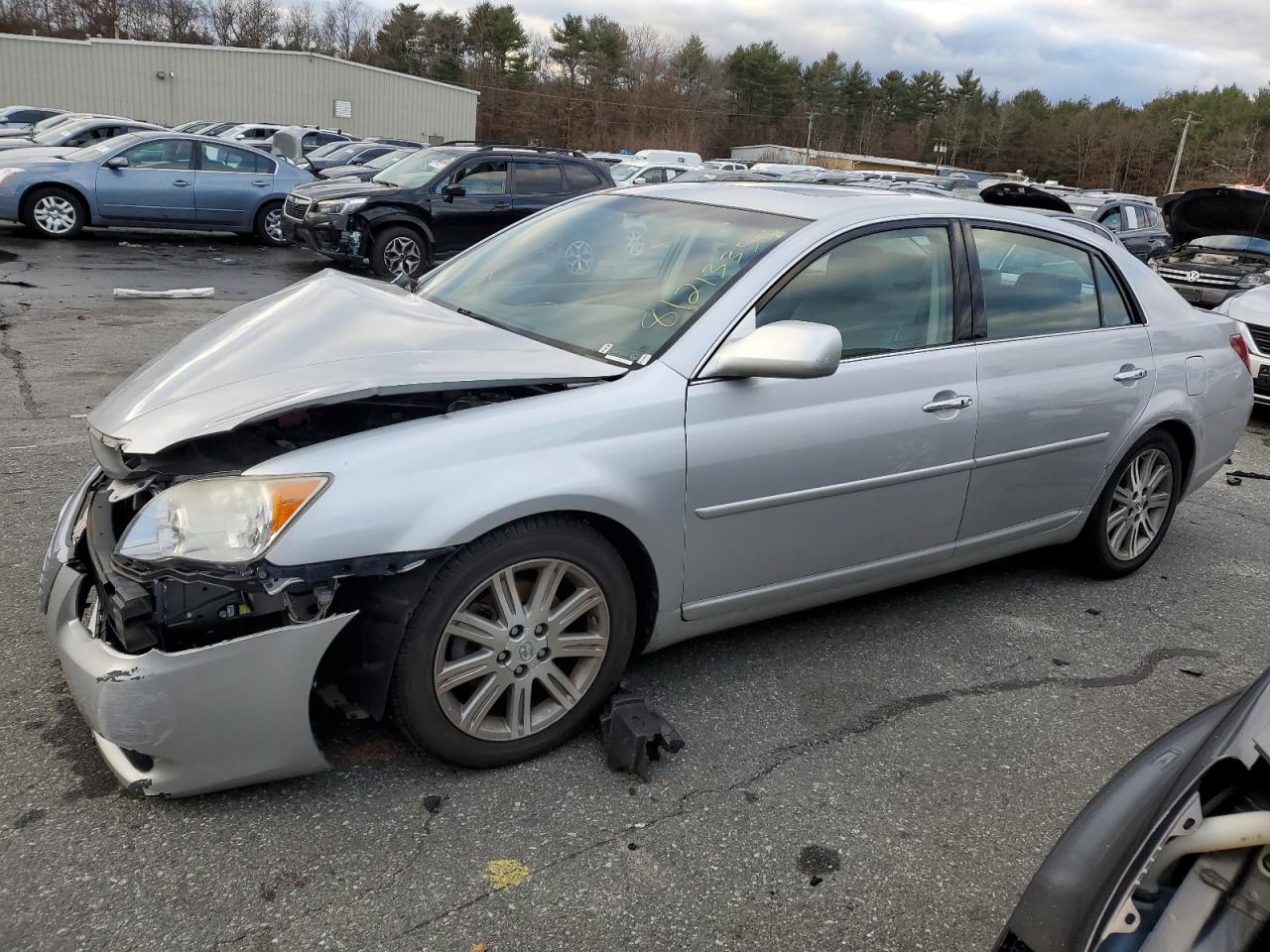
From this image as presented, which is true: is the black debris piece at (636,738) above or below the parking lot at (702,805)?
above

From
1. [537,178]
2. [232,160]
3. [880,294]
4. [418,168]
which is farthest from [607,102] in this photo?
[880,294]

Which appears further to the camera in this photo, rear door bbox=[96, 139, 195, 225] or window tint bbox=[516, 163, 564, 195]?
rear door bbox=[96, 139, 195, 225]

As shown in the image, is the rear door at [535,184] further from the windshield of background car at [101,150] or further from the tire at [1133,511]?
the tire at [1133,511]

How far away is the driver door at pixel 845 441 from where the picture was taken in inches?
118

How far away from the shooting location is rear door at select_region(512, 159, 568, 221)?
12672 millimetres

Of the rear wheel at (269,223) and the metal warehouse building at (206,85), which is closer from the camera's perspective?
the rear wheel at (269,223)

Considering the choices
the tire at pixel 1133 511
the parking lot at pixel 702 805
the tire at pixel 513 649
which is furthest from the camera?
the tire at pixel 1133 511

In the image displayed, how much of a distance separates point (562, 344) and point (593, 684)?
1.05 metres

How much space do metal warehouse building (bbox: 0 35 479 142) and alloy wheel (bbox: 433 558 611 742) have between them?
3873 cm

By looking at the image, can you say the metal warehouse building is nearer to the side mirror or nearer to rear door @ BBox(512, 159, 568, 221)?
rear door @ BBox(512, 159, 568, 221)

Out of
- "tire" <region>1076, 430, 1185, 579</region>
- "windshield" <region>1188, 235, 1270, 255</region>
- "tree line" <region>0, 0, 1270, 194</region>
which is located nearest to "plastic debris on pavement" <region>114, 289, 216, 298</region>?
"tire" <region>1076, 430, 1185, 579</region>

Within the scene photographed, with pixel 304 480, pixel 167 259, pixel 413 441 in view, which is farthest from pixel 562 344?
pixel 167 259

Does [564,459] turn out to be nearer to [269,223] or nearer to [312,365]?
[312,365]

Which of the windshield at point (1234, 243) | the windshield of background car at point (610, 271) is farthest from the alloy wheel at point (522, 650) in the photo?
the windshield at point (1234, 243)
